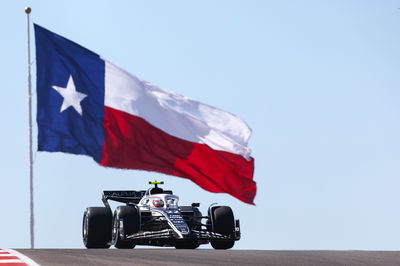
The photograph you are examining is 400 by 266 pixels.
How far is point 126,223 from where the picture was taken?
24234mm

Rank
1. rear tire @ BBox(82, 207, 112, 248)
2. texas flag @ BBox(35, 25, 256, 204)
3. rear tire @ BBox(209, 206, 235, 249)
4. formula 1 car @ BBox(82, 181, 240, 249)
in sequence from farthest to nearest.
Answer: rear tire @ BBox(209, 206, 235, 249) < rear tire @ BBox(82, 207, 112, 248) < formula 1 car @ BBox(82, 181, 240, 249) < texas flag @ BBox(35, 25, 256, 204)

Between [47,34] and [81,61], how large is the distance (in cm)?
117

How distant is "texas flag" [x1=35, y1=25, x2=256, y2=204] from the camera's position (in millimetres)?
22797

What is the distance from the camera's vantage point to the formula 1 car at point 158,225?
955 inches

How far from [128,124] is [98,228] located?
3.07 meters

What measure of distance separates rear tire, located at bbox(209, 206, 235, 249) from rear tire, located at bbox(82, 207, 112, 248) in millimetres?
3039

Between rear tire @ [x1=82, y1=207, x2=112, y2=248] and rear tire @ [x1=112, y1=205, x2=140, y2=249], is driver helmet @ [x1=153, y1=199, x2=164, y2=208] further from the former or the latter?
rear tire @ [x1=82, y1=207, x2=112, y2=248]

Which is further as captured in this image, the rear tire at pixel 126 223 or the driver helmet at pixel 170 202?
the driver helmet at pixel 170 202

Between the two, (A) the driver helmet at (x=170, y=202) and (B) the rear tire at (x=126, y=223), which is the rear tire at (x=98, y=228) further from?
(A) the driver helmet at (x=170, y=202)

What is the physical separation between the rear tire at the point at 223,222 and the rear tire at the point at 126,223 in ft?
7.87

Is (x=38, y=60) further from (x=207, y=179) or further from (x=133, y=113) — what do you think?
(x=207, y=179)

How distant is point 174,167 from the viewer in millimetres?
23891

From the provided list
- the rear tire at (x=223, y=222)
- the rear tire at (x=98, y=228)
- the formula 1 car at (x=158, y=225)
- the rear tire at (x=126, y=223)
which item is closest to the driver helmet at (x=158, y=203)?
the formula 1 car at (x=158, y=225)

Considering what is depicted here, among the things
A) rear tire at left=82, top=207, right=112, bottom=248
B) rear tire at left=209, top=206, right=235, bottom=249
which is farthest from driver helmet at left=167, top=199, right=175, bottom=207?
rear tire at left=82, top=207, right=112, bottom=248
